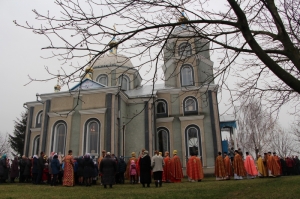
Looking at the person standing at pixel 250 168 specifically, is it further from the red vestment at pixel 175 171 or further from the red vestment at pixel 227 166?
the red vestment at pixel 175 171

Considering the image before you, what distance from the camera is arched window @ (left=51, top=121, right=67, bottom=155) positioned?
20275 millimetres

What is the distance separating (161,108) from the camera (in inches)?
965

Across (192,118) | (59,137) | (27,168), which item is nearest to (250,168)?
(192,118)

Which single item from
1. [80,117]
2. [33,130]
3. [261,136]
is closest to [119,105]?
[80,117]

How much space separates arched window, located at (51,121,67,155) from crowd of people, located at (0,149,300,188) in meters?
4.25

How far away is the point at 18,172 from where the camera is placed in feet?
51.2

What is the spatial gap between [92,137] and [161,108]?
23.5 ft

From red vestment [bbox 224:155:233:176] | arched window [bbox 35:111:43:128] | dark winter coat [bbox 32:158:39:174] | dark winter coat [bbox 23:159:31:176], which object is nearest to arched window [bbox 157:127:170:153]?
red vestment [bbox 224:155:233:176]

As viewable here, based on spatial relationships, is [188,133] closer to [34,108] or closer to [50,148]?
[50,148]

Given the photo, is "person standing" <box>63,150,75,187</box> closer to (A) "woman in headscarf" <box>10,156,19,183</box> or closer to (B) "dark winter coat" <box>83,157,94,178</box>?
(B) "dark winter coat" <box>83,157,94,178</box>

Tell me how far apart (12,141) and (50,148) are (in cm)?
1651

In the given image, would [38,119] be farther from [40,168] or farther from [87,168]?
[87,168]

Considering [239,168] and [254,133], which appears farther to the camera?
[254,133]

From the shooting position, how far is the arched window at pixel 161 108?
952 inches
